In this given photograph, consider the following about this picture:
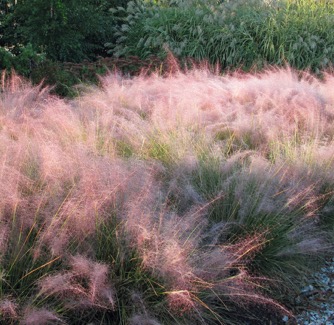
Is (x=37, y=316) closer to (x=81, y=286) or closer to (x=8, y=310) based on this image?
(x=8, y=310)

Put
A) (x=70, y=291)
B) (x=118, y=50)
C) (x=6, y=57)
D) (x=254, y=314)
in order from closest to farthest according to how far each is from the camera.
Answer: (x=70, y=291) < (x=254, y=314) < (x=6, y=57) < (x=118, y=50)

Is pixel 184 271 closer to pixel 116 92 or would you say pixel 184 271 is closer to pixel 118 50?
pixel 116 92

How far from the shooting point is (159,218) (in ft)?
10.2

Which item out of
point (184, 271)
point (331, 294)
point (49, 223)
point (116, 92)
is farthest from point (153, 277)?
point (116, 92)

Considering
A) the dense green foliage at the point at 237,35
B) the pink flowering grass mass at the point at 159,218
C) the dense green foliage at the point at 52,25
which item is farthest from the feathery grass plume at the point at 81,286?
the dense green foliage at the point at 237,35

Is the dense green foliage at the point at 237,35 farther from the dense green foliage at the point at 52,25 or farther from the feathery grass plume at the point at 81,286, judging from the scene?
the feathery grass plume at the point at 81,286

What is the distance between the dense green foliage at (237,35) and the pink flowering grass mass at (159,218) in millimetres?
5223

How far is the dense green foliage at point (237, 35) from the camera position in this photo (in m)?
10.0

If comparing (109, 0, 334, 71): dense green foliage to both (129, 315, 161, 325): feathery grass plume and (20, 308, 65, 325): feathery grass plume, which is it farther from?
(20, 308, 65, 325): feathery grass plume

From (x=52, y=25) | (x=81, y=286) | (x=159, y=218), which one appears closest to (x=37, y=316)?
(x=81, y=286)

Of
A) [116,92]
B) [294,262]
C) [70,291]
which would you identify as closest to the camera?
[70,291]

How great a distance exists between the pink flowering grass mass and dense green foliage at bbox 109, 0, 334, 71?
5.22 metres

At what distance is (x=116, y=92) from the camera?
611cm

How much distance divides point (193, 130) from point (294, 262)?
5.90 feet
